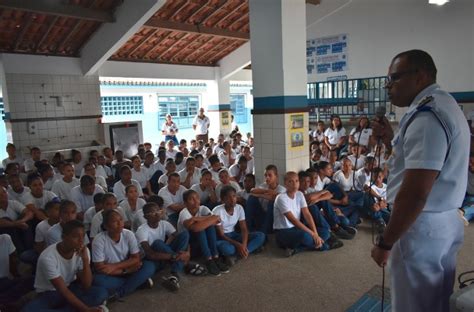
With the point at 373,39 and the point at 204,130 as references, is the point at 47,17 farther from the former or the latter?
the point at 373,39

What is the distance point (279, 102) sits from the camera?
5.09 m

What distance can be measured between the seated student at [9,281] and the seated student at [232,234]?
5.80ft

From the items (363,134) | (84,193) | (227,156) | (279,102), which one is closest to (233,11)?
(227,156)

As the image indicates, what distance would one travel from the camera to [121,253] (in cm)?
315

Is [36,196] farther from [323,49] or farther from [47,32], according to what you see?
[323,49]

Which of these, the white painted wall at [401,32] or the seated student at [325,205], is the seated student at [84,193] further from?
the white painted wall at [401,32]

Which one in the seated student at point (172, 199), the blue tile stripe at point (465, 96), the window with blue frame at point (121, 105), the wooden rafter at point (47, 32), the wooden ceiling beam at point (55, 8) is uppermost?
the wooden ceiling beam at point (55, 8)

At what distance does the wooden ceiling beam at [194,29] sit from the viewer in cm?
802

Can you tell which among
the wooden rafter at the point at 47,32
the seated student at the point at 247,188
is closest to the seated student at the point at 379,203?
the seated student at the point at 247,188

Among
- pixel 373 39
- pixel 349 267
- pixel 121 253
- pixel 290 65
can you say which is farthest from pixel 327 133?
pixel 121 253

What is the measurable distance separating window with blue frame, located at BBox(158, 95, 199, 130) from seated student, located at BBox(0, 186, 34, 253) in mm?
10253

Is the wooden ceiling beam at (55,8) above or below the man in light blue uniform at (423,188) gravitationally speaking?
above

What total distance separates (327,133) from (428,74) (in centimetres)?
644

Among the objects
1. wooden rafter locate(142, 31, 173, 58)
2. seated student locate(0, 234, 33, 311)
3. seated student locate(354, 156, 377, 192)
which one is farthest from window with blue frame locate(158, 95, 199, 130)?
seated student locate(0, 234, 33, 311)
